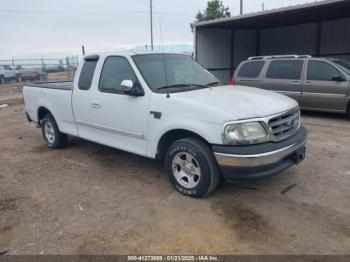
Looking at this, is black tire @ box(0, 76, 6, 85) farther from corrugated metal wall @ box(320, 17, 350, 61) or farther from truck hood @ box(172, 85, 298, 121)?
truck hood @ box(172, 85, 298, 121)

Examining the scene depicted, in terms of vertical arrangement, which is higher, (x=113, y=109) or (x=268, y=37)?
(x=268, y=37)

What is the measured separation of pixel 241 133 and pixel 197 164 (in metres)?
0.71

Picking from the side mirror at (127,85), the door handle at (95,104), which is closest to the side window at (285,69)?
the door handle at (95,104)

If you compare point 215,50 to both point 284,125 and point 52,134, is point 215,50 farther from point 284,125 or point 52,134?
point 284,125

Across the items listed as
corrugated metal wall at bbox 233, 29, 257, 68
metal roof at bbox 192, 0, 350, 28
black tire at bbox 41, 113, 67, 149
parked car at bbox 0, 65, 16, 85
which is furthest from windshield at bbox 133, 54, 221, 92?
parked car at bbox 0, 65, 16, 85

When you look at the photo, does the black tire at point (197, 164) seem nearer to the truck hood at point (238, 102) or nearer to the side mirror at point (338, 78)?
the truck hood at point (238, 102)

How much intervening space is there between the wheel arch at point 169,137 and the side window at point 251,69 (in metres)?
6.65

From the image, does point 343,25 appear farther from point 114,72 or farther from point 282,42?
point 114,72

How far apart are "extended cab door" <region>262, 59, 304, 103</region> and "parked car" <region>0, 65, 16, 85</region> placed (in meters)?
24.6

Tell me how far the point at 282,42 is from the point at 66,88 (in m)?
15.3

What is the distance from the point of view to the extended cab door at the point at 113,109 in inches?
181

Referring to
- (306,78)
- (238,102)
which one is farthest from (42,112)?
(306,78)

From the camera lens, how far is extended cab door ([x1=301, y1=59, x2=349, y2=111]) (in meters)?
8.64

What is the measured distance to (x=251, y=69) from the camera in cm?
1039
